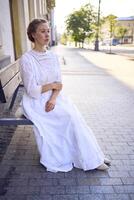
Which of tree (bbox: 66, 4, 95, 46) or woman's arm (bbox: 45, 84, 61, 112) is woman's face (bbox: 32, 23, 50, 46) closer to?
woman's arm (bbox: 45, 84, 61, 112)

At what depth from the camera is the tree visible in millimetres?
49844

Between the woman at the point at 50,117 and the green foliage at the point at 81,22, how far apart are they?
47.8 meters

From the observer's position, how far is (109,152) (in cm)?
418

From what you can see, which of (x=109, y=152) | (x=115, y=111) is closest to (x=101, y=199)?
(x=109, y=152)

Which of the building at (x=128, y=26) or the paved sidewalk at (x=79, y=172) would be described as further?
the building at (x=128, y=26)

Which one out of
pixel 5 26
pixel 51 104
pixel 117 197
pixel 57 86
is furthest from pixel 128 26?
pixel 117 197

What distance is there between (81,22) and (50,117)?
49.0 m

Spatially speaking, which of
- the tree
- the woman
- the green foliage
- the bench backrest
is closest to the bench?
the bench backrest

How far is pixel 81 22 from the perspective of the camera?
50.4m

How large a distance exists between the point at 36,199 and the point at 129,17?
116751 millimetres

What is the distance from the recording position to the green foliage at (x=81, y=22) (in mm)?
49844

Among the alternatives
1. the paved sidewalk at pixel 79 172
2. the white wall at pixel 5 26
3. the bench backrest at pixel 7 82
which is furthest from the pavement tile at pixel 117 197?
the white wall at pixel 5 26

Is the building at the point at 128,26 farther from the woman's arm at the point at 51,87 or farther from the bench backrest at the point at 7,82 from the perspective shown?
the woman's arm at the point at 51,87

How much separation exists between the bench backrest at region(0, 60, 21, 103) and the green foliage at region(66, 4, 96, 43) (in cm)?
4671
